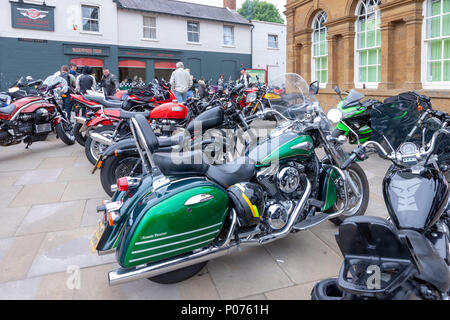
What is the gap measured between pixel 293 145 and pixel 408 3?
23.9ft

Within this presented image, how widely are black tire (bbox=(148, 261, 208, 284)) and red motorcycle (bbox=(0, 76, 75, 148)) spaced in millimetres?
5618

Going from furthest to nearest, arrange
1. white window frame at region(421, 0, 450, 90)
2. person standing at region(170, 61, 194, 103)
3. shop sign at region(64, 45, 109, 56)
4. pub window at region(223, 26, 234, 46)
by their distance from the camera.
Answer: pub window at region(223, 26, 234, 46)
shop sign at region(64, 45, 109, 56)
person standing at region(170, 61, 194, 103)
white window frame at region(421, 0, 450, 90)

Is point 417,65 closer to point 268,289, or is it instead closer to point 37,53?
point 268,289

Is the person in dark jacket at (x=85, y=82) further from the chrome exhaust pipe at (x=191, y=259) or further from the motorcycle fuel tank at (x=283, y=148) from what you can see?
the chrome exhaust pipe at (x=191, y=259)

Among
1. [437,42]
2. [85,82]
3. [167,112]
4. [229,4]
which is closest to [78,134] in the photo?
[167,112]

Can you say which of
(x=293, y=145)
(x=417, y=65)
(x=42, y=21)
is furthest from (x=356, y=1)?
(x=42, y=21)

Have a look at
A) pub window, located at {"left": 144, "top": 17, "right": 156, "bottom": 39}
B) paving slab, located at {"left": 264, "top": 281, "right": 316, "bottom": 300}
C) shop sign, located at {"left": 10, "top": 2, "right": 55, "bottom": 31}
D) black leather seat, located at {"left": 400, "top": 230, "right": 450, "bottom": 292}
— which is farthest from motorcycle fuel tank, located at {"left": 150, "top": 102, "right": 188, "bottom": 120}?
pub window, located at {"left": 144, "top": 17, "right": 156, "bottom": 39}

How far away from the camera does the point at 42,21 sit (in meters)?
19.7

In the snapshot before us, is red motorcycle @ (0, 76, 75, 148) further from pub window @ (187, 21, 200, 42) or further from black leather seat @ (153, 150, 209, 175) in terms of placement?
pub window @ (187, 21, 200, 42)

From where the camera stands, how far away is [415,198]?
74.0 inches

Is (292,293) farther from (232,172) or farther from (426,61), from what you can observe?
(426,61)

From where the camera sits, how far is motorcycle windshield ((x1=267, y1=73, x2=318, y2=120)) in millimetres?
3643

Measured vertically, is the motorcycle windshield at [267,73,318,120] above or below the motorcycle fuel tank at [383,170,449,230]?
above

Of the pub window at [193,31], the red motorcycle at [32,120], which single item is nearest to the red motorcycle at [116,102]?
the red motorcycle at [32,120]
